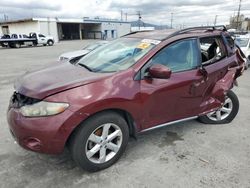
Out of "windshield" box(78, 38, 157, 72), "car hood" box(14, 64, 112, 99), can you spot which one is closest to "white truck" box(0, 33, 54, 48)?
"windshield" box(78, 38, 157, 72)

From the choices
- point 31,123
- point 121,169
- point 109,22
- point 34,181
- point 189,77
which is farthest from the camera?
point 109,22

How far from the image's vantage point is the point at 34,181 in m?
2.58

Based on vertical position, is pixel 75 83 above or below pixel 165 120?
above

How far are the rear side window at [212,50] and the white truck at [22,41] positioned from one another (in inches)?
1068

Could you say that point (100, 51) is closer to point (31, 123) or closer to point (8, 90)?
point (31, 123)

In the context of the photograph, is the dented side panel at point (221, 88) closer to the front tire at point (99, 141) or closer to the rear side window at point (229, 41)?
the rear side window at point (229, 41)

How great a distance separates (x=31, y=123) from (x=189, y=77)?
2.15 m

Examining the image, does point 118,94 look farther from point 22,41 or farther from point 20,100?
point 22,41

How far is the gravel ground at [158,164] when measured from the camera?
2.58 metres

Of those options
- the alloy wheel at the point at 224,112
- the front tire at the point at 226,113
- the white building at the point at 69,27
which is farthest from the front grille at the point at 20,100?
the white building at the point at 69,27

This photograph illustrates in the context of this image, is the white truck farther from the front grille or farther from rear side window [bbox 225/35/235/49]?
rear side window [bbox 225/35/235/49]

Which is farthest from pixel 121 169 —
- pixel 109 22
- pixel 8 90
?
pixel 109 22

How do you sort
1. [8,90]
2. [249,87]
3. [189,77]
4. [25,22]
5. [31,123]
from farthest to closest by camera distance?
[25,22] < [249,87] < [8,90] < [189,77] < [31,123]

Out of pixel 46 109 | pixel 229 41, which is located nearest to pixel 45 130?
pixel 46 109
